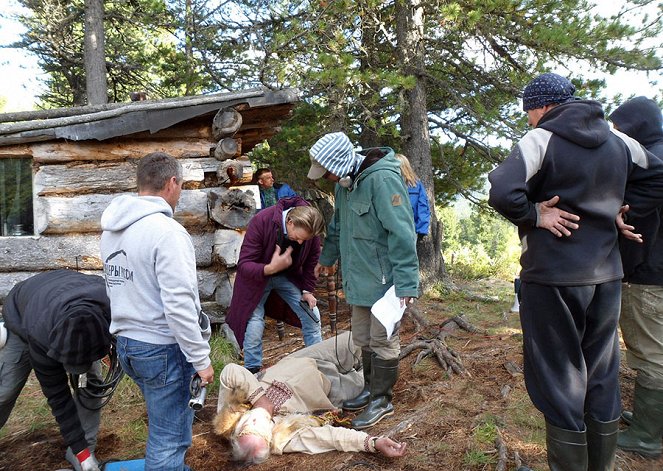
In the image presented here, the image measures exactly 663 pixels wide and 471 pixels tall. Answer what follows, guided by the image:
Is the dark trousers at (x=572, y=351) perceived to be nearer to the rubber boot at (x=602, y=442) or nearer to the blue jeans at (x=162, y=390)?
the rubber boot at (x=602, y=442)

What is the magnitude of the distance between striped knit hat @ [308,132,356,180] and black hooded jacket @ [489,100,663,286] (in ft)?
4.97

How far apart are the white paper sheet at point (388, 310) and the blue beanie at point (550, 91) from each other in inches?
66.8

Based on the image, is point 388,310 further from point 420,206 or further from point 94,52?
point 94,52

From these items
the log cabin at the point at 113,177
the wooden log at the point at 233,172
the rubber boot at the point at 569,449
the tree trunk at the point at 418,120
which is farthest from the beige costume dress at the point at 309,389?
the tree trunk at the point at 418,120

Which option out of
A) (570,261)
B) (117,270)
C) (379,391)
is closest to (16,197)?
(117,270)

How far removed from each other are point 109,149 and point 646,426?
585 cm

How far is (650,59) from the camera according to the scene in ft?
24.0

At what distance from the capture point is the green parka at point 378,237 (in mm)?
3758

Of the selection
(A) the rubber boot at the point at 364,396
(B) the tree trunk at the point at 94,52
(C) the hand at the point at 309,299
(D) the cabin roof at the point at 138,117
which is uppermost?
(B) the tree trunk at the point at 94,52

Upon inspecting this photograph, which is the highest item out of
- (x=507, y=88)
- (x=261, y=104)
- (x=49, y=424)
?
(x=507, y=88)

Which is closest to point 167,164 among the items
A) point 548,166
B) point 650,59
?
point 548,166

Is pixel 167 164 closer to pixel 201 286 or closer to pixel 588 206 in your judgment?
pixel 588 206

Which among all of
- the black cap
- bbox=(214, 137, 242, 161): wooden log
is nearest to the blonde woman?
Result: bbox=(214, 137, 242, 161): wooden log

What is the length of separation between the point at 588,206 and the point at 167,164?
2356 mm
